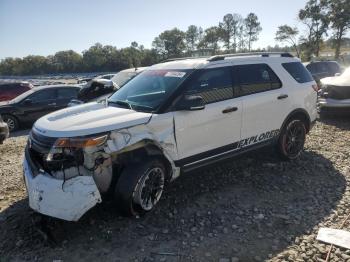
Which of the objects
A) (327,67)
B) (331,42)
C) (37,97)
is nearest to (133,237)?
(37,97)

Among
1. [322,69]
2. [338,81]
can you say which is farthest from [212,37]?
[338,81]

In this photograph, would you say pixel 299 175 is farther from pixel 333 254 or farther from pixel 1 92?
pixel 1 92

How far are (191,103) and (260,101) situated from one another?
1515 mm

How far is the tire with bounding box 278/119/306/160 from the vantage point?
5.82 metres

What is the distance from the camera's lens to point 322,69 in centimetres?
1551

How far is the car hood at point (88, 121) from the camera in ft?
12.3

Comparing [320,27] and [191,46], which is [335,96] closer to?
[320,27]

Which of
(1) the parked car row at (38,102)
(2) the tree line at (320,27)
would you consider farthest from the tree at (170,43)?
(1) the parked car row at (38,102)

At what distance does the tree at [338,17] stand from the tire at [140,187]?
5437cm

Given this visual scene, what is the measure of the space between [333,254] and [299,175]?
213 cm

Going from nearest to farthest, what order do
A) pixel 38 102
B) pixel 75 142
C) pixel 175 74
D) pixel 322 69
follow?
pixel 75 142 → pixel 175 74 → pixel 38 102 → pixel 322 69

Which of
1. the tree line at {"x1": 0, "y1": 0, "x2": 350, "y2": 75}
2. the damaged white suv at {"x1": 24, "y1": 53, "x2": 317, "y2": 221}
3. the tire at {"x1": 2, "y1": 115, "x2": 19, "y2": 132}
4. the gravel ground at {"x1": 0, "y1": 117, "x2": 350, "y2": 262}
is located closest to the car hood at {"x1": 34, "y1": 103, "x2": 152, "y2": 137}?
the damaged white suv at {"x1": 24, "y1": 53, "x2": 317, "y2": 221}

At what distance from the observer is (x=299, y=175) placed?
5465mm

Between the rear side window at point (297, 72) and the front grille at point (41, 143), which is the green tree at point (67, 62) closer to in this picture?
the rear side window at point (297, 72)
